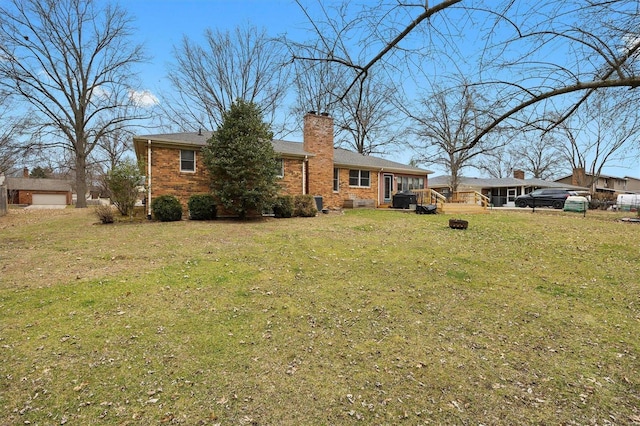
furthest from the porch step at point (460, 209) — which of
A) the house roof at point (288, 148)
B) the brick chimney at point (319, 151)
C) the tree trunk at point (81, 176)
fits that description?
the tree trunk at point (81, 176)

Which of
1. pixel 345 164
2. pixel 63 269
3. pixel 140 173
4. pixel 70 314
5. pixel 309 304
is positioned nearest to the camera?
pixel 70 314

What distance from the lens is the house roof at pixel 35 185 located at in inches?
1653

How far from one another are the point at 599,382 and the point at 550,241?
726 cm

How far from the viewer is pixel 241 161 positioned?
12.9 meters

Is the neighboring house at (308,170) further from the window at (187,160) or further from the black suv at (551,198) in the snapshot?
the black suv at (551,198)

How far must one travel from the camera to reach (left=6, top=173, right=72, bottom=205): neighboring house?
42125 mm

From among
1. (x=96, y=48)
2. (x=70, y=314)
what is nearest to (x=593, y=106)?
(x=70, y=314)

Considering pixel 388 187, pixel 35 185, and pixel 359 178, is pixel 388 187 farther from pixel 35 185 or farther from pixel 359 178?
pixel 35 185

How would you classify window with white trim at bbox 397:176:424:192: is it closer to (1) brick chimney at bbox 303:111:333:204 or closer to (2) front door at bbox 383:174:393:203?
(2) front door at bbox 383:174:393:203

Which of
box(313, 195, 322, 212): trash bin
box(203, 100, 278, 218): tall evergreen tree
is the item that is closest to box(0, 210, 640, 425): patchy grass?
box(203, 100, 278, 218): tall evergreen tree

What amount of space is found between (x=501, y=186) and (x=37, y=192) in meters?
58.8

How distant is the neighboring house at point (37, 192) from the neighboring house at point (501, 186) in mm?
49591

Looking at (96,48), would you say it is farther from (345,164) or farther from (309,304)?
(309,304)

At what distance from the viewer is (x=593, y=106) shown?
331 cm
